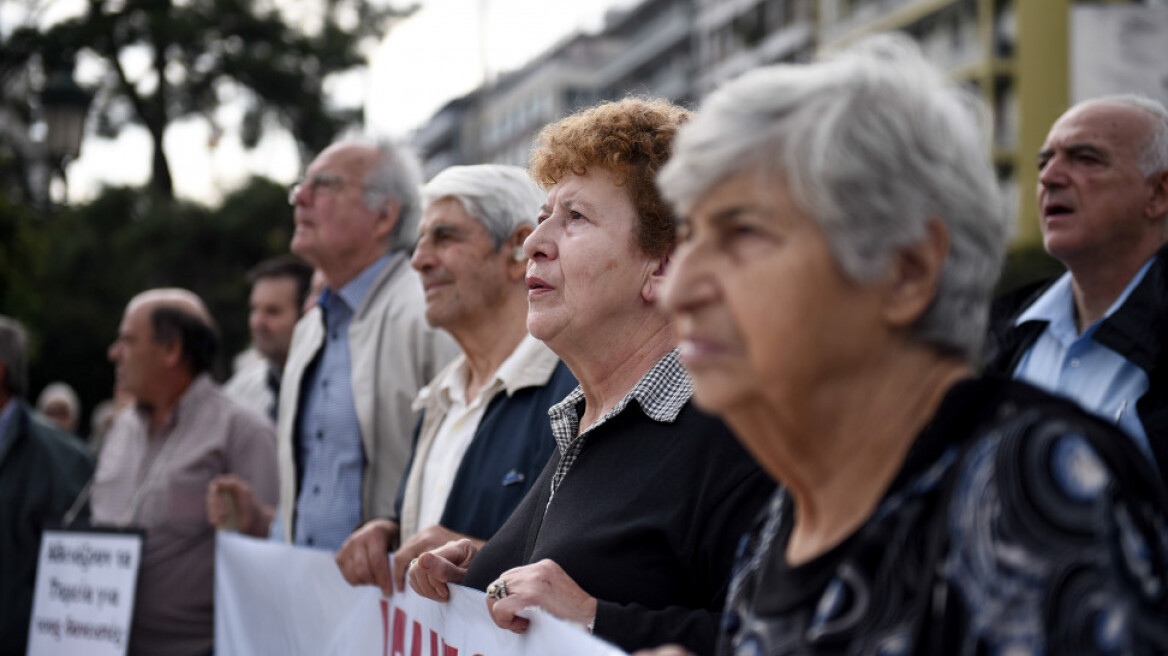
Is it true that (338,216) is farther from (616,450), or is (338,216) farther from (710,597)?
(710,597)

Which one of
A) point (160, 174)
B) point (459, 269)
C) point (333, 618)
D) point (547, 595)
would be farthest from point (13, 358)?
point (160, 174)

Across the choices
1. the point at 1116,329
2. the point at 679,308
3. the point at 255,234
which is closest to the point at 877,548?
the point at 679,308

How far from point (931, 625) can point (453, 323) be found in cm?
303

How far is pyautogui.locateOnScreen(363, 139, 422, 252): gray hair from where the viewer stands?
5.59m

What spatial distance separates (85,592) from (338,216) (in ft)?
6.20

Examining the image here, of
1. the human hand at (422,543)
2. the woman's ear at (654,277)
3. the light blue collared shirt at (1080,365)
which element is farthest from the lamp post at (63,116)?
the woman's ear at (654,277)

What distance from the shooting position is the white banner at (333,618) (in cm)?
271

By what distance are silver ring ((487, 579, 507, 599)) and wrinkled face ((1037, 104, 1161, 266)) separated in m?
2.12

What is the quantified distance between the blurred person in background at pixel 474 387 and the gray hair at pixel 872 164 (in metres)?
2.10

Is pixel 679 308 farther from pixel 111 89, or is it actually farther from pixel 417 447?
pixel 111 89

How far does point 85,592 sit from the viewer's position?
5656 mm

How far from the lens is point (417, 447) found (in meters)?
4.49

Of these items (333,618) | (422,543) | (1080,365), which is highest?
(1080,365)

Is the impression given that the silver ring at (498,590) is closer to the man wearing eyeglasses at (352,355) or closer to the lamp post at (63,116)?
the man wearing eyeglasses at (352,355)
